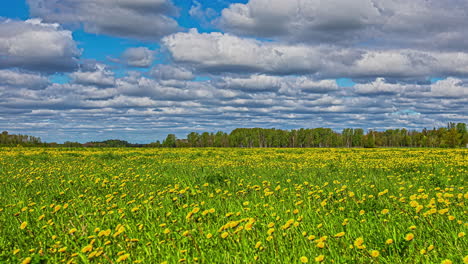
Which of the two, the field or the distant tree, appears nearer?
the field

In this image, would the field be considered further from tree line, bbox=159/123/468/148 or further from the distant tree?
tree line, bbox=159/123/468/148

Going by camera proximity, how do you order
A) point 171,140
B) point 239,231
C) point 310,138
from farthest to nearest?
point 310,138
point 171,140
point 239,231

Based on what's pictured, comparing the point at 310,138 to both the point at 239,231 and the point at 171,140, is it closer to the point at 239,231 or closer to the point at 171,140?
the point at 171,140

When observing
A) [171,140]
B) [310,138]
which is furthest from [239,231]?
[310,138]

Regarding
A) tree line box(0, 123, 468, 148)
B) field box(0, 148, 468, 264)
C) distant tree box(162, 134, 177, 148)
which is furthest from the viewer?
tree line box(0, 123, 468, 148)

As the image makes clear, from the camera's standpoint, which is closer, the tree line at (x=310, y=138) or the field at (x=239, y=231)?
the field at (x=239, y=231)

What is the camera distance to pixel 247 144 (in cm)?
15638

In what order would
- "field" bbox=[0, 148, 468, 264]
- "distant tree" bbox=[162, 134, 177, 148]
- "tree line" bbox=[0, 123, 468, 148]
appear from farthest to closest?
"tree line" bbox=[0, 123, 468, 148], "distant tree" bbox=[162, 134, 177, 148], "field" bbox=[0, 148, 468, 264]

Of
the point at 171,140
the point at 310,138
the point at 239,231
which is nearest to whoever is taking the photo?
the point at 239,231

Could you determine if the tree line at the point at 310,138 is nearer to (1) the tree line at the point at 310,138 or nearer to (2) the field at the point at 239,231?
(1) the tree line at the point at 310,138

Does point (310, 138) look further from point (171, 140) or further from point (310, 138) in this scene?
point (171, 140)

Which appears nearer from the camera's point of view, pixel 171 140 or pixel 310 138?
pixel 171 140

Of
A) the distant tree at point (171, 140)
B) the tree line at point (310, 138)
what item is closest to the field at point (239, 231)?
the distant tree at point (171, 140)

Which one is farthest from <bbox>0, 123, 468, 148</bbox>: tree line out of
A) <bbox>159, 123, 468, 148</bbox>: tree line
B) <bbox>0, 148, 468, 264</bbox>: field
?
<bbox>0, 148, 468, 264</bbox>: field
